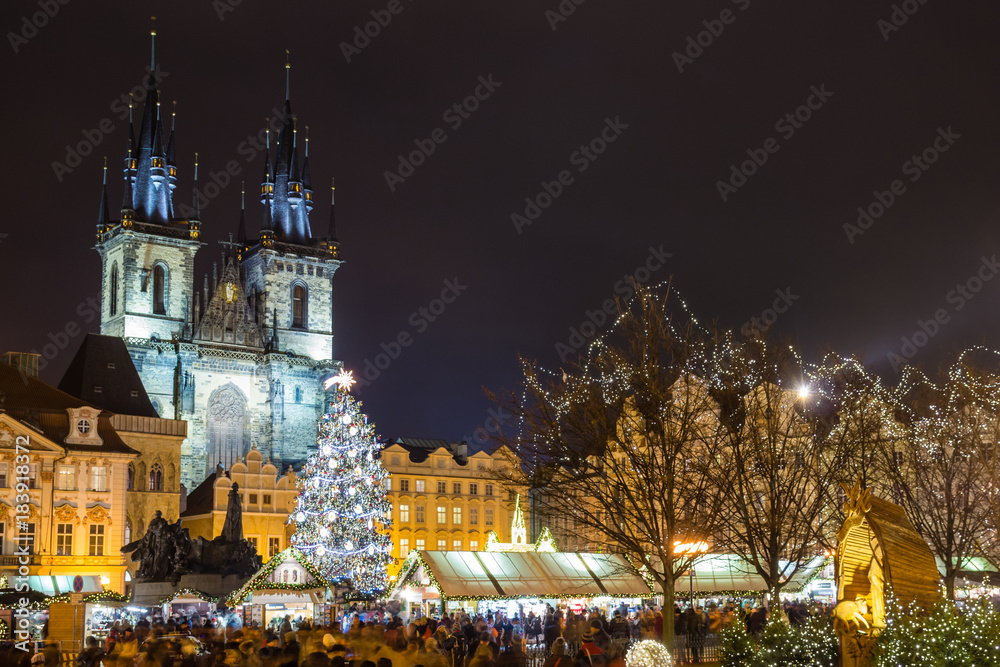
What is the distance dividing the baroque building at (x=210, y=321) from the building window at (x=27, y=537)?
23.7 metres

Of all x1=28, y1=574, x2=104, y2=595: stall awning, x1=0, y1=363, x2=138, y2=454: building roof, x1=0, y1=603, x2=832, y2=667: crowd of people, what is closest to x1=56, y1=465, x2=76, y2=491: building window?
x1=0, y1=363, x2=138, y2=454: building roof

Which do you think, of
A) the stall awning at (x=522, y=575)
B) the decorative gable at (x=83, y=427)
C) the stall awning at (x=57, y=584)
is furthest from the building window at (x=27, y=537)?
the stall awning at (x=522, y=575)

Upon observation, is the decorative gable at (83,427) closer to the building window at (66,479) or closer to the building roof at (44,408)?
the building roof at (44,408)

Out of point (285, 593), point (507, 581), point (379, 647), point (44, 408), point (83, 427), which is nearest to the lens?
point (379, 647)

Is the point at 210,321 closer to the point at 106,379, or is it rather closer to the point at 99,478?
the point at 106,379

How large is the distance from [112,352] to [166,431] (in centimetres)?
656

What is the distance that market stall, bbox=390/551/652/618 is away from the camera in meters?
32.3

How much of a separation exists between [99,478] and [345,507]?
12414 millimetres

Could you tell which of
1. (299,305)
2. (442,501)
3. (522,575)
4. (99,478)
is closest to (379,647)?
(522,575)

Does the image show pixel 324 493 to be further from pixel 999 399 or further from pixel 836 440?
pixel 999 399

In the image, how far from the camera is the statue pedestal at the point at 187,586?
35.5m

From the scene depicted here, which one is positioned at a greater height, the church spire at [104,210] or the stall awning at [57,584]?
the church spire at [104,210]

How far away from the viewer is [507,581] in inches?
1320

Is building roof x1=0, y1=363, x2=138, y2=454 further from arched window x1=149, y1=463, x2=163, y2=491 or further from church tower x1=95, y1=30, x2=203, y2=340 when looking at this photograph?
church tower x1=95, y1=30, x2=203, y2=340
